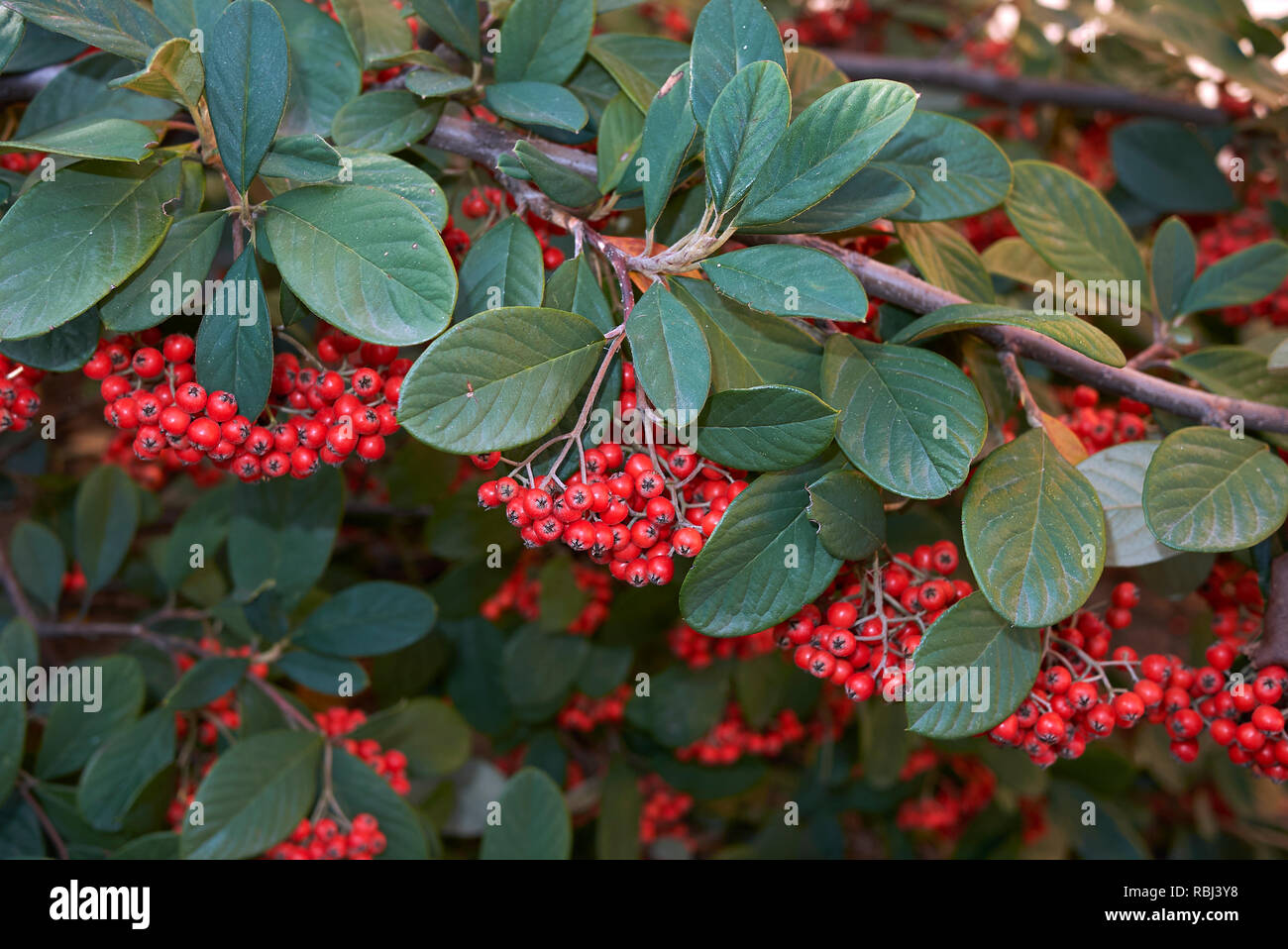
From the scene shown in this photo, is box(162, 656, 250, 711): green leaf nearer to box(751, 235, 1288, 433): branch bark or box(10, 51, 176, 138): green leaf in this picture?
box(10, 51, 176, 138): green leaf

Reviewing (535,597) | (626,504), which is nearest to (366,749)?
(535,597)

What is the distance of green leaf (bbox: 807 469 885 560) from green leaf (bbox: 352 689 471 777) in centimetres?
110

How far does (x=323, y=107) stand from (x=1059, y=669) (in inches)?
44.5

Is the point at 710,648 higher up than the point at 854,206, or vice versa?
the point at 854,206

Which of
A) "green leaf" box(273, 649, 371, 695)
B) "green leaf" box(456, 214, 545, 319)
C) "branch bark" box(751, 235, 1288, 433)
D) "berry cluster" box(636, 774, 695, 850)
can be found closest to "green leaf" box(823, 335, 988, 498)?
"branch bark" box(751, 235, 1288, 433)

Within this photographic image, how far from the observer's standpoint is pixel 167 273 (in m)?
0.91

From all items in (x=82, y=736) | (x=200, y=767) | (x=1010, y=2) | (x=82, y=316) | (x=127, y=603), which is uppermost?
(x=1010, y=2)

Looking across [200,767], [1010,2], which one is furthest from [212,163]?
[1010,2]

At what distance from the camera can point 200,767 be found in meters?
1.76

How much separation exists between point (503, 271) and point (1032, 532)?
64cm

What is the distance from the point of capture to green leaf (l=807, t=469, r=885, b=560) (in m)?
0.89

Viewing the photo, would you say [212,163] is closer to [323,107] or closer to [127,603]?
[323,107]

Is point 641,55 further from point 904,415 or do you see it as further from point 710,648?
point 710,648

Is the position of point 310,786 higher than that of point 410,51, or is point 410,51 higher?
point 410,51
